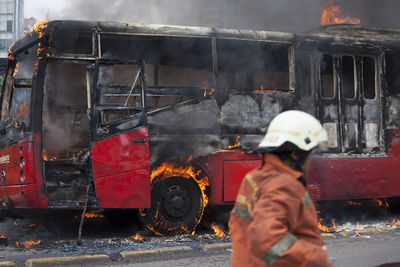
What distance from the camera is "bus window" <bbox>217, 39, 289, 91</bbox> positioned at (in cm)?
717

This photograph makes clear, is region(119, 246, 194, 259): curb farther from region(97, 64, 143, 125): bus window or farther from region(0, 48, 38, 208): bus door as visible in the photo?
region(97, 64, 143, 125): bus window

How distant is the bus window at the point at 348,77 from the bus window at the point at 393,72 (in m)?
0.73

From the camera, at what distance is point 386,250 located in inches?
236

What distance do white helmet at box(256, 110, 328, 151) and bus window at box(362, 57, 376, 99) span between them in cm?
647

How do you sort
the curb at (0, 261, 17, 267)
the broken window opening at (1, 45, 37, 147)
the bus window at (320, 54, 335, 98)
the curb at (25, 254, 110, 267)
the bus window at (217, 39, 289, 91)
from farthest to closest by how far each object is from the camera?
1. the bus window at (320, 54, 335, 98)
2. the bus window at (217, 39, 289, 91)
3. the broken window opening at (1, 45, 37, 147)
4. the curb at (25, 254, 110, 267)
5. the curb at (0, 261, 17, 267)

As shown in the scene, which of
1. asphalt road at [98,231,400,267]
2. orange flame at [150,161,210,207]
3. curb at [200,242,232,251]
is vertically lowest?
asphalt road at [98,231,400,267]

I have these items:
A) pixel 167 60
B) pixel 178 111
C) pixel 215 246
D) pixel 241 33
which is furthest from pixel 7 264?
pixel 241 33

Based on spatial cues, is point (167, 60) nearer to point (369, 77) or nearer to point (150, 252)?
point (150, 252)

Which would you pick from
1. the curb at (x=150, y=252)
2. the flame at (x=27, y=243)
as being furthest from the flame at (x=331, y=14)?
the flame at (x=27, y=243)

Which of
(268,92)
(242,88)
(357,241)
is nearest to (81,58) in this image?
(242,88)

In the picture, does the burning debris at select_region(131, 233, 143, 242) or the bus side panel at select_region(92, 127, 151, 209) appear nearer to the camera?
the bus side panel at select_region(92, 127, 151, 209)

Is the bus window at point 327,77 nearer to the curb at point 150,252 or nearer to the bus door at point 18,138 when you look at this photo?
the curb at point 150,252

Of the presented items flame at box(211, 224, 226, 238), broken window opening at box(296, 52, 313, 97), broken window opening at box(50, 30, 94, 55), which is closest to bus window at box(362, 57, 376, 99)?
broken window opening at box(296, 52, 313, 97)

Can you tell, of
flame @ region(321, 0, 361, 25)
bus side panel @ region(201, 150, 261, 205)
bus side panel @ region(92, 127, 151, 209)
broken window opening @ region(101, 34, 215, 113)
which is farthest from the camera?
flame @ region(321, 0, 361, 25)
